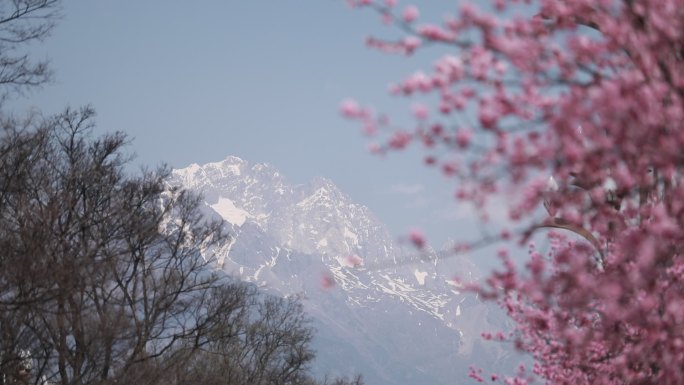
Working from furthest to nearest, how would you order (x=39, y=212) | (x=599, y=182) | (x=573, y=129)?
1. (x=39, y=212)
2. (x=599, y=182)
3. (x=573, y=129)

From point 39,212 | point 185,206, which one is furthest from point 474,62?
point 185,206

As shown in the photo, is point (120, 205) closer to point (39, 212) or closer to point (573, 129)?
point (39, 212)

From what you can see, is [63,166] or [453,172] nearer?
[453,172]

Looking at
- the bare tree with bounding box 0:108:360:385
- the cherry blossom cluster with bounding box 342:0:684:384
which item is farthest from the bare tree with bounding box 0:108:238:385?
the cherry blossom cluster with bounding box 342:0:684:384

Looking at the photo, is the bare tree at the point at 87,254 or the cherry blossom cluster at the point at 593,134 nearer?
the cherry blossom cluster at the point at 593,134

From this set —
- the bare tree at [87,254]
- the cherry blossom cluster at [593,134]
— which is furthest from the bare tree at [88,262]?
the cherry blossom cluster at [593,134]

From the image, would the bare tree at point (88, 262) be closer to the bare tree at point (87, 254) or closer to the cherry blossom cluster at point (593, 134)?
the bare tree at point (87, 254)

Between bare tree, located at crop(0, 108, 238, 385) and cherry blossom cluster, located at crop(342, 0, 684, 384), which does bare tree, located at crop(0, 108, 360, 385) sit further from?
cherry blossom cluster, located at crop(342, 0, 684, 384)

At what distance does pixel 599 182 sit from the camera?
4.21 meters

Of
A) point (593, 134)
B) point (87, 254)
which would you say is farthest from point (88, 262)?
point (593, 134)

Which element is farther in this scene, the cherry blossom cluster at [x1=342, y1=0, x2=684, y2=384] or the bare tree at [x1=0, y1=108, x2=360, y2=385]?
the bare tree at [x1=0, y1=108, x2=360, y2=385]

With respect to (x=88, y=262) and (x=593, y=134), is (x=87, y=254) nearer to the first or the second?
(x=88, y=262)

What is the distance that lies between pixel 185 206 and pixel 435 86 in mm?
20756

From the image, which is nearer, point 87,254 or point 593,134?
point 593,134
